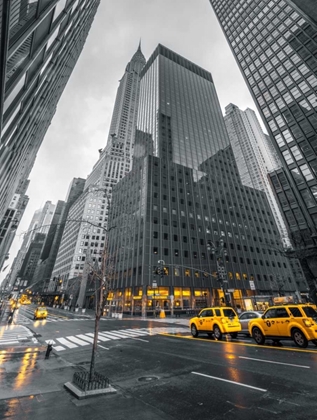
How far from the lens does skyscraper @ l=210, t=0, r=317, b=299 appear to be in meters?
37.2

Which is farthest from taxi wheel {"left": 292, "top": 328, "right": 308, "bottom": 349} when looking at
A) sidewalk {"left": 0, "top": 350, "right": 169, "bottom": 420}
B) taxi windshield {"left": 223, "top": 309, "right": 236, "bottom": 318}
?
sidewalk {"left": 0, "top": 350, "right": 169, "bottom": 420}

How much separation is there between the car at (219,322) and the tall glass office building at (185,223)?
269 inches

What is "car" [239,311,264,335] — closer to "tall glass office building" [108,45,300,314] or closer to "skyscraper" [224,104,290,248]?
"tall glass office building" [108,45,300,314]

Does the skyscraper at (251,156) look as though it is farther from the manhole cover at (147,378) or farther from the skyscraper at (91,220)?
the manhole cover at (147,378)

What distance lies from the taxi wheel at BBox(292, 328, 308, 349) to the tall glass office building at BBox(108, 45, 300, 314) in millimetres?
10884

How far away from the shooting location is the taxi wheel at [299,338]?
35.5ft

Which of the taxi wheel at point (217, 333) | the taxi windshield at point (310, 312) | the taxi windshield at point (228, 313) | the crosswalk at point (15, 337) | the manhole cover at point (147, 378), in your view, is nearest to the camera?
the manhole cover at point (147, 378)

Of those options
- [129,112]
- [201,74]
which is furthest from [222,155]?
[129,112]

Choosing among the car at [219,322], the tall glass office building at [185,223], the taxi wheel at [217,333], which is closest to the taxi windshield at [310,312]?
the car at [219,322]

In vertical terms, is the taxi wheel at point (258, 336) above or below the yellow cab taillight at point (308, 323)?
below

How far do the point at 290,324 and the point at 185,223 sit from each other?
164ft

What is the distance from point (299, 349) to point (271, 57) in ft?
202

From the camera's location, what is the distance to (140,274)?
50.5 metres

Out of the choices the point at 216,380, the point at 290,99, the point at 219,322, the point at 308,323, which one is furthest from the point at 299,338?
the point at 290,99
